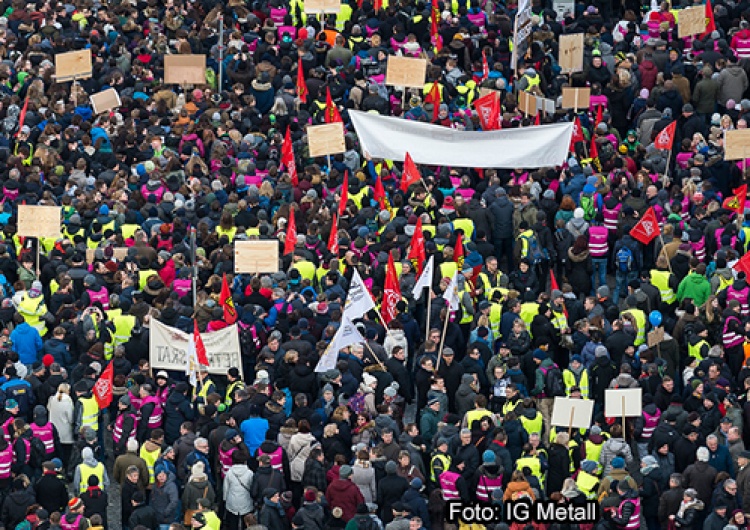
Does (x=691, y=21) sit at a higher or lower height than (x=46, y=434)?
higher

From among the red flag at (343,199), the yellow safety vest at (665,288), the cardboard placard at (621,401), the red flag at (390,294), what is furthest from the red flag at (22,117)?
the cardboard placard at (621,401)

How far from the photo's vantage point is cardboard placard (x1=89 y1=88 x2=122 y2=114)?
3662 centimetres

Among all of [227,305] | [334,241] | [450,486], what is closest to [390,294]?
[334,241]

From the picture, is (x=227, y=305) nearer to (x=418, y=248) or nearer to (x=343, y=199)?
(x=418, y=248)

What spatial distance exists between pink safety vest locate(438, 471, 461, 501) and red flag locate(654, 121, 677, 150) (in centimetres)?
972

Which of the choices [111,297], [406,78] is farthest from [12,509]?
[406,78]

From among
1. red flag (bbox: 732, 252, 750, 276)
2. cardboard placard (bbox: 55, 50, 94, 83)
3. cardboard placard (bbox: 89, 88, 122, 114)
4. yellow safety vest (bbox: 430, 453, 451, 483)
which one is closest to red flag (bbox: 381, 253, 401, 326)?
yellow safety vest (bbox: 430, 453, 451, 483)

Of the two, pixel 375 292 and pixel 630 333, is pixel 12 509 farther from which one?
pixel 630 333

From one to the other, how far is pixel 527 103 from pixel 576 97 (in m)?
0.78

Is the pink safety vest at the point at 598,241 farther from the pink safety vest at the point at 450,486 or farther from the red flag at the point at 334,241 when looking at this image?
the pink safety vest at the point at 450,486

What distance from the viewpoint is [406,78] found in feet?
120

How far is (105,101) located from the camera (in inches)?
1447

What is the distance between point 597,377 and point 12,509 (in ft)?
24.9

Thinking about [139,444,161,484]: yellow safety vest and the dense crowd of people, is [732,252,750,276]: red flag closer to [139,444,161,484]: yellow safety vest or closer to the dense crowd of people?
the dense crowd of people
